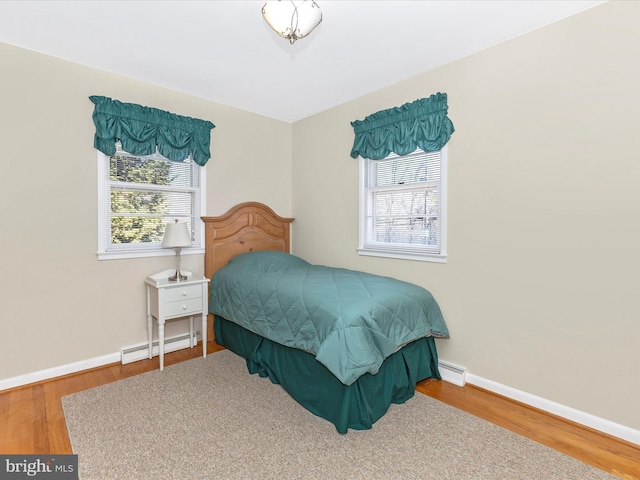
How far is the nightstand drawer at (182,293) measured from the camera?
9.20 feet

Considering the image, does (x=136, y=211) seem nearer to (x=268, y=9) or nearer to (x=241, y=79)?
(x=241, y=79)

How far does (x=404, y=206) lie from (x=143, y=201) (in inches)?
93.1

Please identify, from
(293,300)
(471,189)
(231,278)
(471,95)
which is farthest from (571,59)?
(231,278)

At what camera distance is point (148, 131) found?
296 cm

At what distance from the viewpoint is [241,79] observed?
2.97 metres

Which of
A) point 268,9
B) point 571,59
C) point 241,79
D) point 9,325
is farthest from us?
point 241,79

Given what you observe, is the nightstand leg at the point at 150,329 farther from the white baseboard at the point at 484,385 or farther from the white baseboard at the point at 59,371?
the white baseboard at the point at 59,371

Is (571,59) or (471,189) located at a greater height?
(571,59)

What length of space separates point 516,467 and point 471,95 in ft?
7.77

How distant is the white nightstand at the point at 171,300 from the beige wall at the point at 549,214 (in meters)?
1.89

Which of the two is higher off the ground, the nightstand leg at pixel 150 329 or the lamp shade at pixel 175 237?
the lamp shade at pixel 175 237

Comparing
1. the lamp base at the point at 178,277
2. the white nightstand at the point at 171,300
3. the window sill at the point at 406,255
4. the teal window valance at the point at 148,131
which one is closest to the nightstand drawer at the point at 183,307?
the white nightstand at the point at 171,300

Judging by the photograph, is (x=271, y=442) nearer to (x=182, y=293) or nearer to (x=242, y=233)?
(x=182, y=293)

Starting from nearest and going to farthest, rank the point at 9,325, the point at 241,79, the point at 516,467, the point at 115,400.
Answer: the point at 516,467, the point at 115,400, the point at 9,325, the point at 241,79
